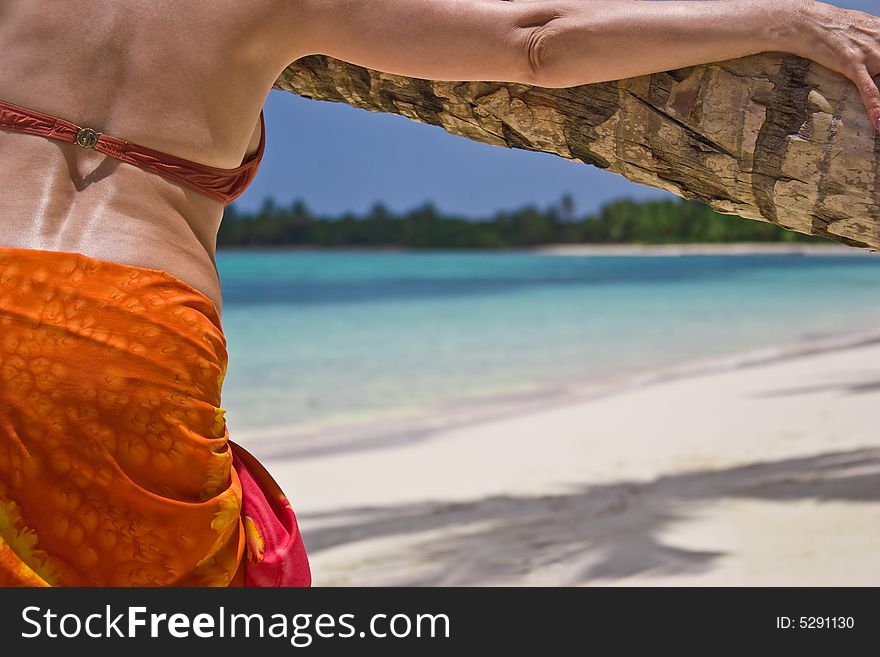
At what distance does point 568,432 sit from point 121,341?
7.03 meters

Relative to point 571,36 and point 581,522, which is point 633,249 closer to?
point 581,522

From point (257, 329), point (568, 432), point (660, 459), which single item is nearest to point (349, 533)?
point (660, 459)

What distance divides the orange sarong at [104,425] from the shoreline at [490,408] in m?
6.68

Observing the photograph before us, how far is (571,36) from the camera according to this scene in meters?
1.30

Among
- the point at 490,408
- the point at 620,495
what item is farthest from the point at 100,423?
the point at 490,408

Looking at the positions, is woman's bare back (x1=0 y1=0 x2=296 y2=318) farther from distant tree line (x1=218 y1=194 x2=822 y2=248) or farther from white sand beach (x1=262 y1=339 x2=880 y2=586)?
distant tree line (x1=218 y1=194 x2=822 y2=248)

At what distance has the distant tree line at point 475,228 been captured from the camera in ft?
216

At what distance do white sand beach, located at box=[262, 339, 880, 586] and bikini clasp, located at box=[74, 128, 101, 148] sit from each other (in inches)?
122

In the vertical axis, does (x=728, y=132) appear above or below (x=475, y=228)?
below

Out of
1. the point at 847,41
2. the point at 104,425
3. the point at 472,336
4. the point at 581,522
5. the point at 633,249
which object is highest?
the point at 633,249

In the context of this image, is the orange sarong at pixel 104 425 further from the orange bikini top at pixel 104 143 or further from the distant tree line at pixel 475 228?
the distant tree line at pixel 475 228

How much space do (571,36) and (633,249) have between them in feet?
232

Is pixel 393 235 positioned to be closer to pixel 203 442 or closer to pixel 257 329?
pixel 257 329

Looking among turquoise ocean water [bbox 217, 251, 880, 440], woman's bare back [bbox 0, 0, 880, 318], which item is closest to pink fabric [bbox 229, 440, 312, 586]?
woman's bare back [bbox 0, 0, 880, 318]
